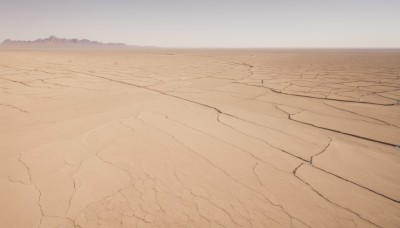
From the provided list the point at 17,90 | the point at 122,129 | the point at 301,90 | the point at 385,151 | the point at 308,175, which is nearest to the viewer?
the point at 308,175

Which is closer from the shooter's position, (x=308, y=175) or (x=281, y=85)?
Result: (x=308, y=175)

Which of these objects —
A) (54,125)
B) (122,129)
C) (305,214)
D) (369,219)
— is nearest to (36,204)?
(122,129)

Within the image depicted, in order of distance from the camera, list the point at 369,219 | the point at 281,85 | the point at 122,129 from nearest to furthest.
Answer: the point at 369,219, the point at 122,129, the point at 281,85

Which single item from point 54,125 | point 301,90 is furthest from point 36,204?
point 301,90

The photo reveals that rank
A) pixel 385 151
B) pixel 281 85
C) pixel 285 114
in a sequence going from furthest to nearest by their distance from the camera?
pixel 281 85 → pixel 285 114 → pixel 385 151

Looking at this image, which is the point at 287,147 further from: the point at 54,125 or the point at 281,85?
the point at 281,85

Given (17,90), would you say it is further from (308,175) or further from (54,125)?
(308,175)
